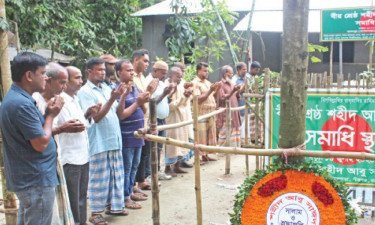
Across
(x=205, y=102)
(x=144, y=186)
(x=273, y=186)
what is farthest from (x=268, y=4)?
(x=273, y=186)

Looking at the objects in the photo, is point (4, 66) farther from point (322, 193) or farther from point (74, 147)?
point (322, 193)

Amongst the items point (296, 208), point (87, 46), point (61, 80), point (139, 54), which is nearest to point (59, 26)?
point (87, 46)

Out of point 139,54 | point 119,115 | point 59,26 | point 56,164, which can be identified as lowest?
point 56,164

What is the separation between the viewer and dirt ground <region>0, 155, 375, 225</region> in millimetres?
4322

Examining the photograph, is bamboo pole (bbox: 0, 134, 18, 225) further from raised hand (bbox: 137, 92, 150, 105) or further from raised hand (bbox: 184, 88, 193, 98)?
raised hand (bbox: 184, 88, 193, 98)

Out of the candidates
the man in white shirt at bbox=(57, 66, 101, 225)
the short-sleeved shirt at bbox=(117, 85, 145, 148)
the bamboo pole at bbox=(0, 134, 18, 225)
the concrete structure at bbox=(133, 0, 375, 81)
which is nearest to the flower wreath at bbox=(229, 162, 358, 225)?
the man in white shirt at bbox=(57, 66, 101, 225)

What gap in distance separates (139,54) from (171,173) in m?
2.13

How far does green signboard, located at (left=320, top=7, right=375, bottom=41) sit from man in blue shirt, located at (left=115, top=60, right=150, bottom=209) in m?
3.73

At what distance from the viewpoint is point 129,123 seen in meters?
4.54

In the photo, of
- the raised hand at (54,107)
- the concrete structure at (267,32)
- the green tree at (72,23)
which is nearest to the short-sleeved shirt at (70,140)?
the raised hand at (54,107)

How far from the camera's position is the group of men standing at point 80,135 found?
9.00ft

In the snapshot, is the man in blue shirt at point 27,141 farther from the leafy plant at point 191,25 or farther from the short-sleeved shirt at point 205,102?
the leafy plant at point 191,25

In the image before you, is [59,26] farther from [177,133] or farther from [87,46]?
[177,133]

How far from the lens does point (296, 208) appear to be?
2902mm
